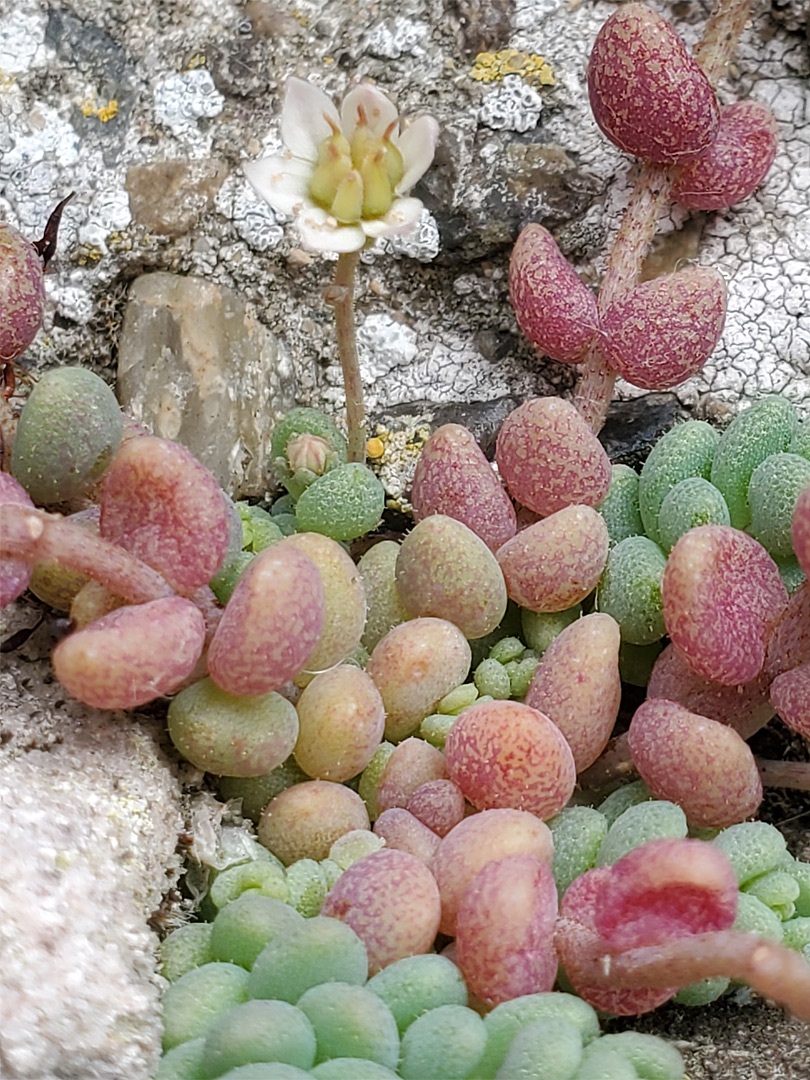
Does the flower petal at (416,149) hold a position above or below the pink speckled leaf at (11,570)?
above

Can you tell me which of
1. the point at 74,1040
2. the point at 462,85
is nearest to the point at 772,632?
the point at 74,1040

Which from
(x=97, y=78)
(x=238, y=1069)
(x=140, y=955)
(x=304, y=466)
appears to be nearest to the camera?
(x=238, y=1069)

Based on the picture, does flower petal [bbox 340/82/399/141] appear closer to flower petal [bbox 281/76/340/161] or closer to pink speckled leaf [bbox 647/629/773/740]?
flower petal [bbox 281/76/340/161]

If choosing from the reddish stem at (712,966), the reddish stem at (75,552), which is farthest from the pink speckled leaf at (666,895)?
the reddish stem at (75,552)

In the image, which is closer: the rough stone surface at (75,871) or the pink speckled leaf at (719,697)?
the rough stone surface at (75,871)

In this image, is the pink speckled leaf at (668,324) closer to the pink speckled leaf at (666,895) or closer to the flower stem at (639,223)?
the flower stem at (639,223)

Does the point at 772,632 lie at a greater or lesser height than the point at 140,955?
greater

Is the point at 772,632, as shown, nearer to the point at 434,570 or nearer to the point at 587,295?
the point at 434,570

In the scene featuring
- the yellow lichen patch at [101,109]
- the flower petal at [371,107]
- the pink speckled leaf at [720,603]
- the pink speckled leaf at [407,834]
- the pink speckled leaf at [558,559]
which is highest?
the flower petal at [371,107]
